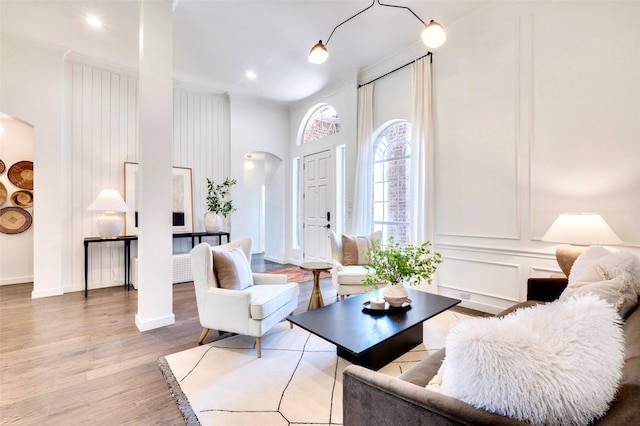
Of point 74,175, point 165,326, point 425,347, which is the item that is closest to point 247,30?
Result: point 74,175

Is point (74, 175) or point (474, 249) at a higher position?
point (74, 175)

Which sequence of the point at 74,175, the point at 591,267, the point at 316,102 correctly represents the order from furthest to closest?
the point at 316,102, the point at 74,175, the point at 591,267

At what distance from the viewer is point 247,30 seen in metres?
3.63

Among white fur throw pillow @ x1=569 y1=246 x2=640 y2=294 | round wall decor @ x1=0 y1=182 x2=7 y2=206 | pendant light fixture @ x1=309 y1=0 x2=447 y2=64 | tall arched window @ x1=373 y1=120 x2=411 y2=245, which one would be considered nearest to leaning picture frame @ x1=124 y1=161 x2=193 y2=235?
round wall decor @ x1=0 y1=182 x2=7 y2=206

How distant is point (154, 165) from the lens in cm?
292

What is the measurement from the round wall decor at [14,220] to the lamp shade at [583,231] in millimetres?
7151

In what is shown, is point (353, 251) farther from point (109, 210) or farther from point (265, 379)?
point (109, 210)

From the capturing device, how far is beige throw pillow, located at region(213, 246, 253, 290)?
8.34 feet

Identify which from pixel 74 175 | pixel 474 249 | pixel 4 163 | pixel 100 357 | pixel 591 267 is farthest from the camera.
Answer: pixel 4 163

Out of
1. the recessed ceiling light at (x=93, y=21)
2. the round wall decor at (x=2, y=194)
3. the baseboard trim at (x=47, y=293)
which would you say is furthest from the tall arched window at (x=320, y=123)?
the round wall decor at (x=2, y=194)

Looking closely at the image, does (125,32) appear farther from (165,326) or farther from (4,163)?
(165,326)

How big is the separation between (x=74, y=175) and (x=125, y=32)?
2.15 m

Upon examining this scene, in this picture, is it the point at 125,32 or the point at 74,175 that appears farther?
the point at 74,175

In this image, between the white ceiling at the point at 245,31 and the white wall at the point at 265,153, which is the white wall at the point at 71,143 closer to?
the white ceiling at the point at 245,31
